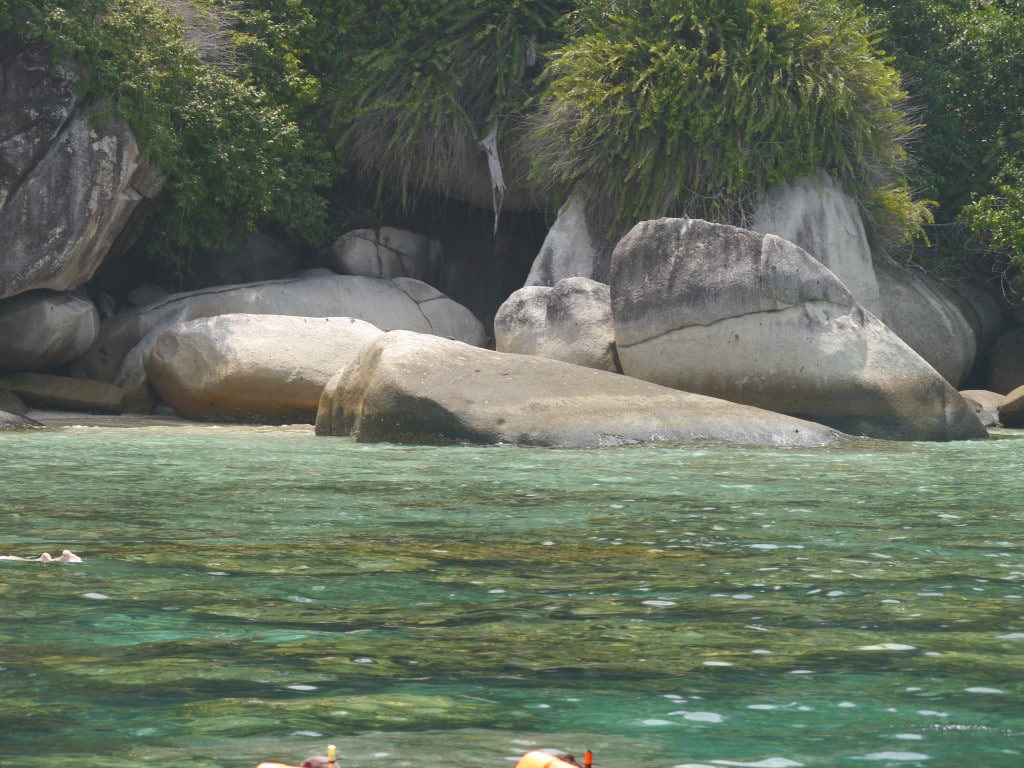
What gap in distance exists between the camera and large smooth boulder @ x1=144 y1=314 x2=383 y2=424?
14.9 m

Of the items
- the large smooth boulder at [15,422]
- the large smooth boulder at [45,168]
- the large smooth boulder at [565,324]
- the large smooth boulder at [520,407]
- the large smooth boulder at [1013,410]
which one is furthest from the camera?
the large smooth boulder at [1013,410]

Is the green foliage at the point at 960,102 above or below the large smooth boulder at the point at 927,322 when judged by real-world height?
above

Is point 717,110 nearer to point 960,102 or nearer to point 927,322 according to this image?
point 927,322

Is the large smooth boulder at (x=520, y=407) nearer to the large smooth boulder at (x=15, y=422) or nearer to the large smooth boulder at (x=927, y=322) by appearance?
the large smooth boulder at (x=15, y=422)

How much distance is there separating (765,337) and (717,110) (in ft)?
16.0

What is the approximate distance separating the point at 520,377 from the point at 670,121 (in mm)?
6114

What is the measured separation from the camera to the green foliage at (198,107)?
15.4 meters

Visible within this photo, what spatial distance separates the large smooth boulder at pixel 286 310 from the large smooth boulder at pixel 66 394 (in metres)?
0.39

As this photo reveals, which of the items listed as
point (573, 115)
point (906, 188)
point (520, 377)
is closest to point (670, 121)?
point (573, 115)

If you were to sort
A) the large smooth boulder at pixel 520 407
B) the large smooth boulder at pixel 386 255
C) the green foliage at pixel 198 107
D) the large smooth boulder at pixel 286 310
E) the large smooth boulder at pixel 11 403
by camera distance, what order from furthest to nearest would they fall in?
the large smooth boulder at pixel 386 255 → the large smooth boulder at pixel 286 310 → the green foliage at pixel 198 107 → the large smooth boulder at pixel 11 403 → the large smooth boulder at pixel 520 407

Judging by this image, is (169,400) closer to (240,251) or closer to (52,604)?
(240,251)

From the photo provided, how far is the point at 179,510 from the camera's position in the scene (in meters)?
7.09

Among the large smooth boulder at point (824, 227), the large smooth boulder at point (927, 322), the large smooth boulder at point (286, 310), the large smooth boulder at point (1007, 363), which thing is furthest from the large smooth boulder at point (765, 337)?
the large smooth boulder at point (1007, 363)

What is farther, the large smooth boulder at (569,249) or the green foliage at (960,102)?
the green foliage at (960,102)
